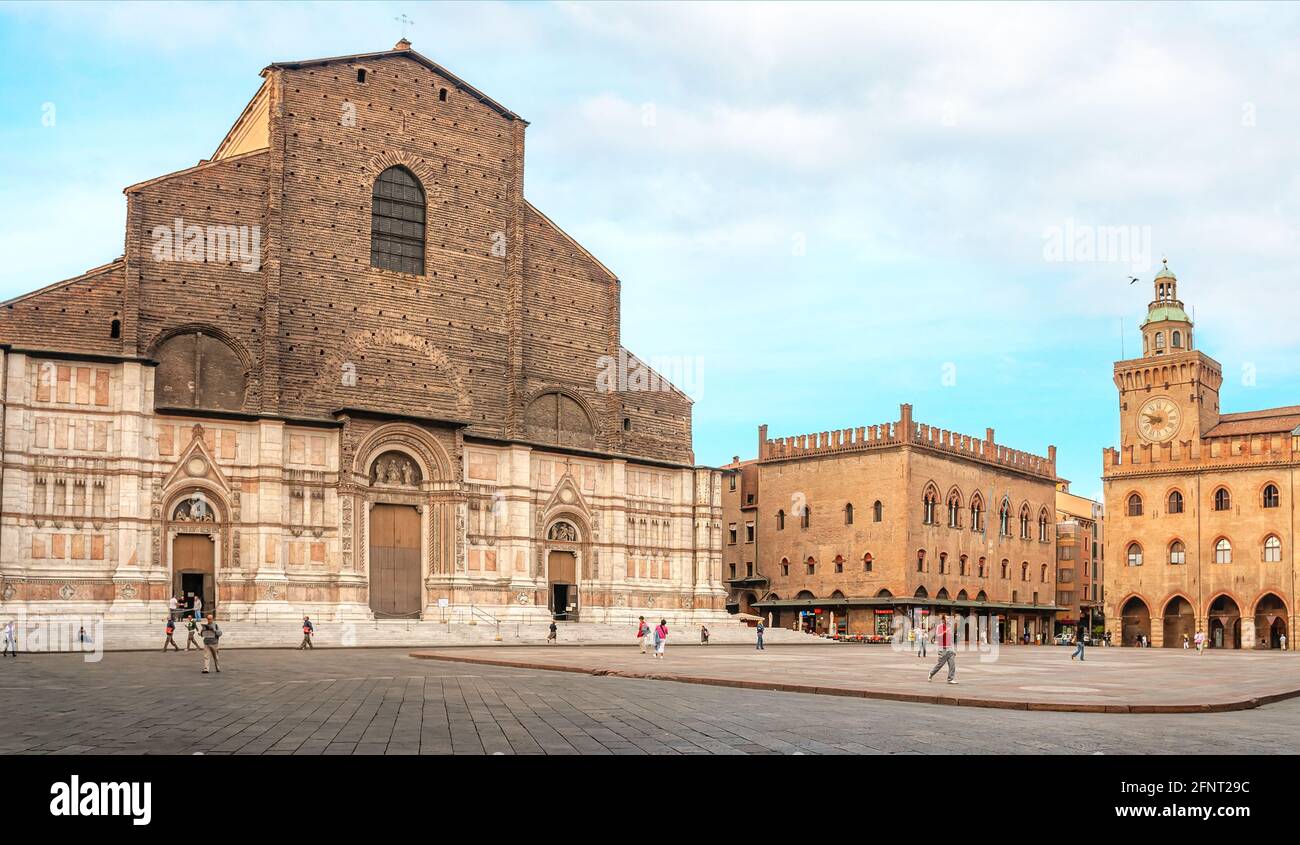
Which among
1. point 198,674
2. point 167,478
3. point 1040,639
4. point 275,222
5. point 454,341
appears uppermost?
point 275,222

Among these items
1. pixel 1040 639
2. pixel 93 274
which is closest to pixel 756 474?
pixel 1040 639

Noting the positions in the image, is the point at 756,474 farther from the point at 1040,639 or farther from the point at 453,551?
the point at 453,551

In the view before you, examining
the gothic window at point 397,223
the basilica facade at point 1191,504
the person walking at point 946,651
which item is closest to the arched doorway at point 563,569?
the gothic window at point 397,223

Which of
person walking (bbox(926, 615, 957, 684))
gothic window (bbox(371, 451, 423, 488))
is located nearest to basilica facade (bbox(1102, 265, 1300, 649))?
gothic window (bbox(371, 451, 423, 488))

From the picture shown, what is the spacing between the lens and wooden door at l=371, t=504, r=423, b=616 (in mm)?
46219

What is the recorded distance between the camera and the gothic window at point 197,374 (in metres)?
42.8

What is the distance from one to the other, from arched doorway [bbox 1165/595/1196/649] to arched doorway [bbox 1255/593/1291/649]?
12.0 feet

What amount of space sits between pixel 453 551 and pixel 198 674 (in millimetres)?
23359

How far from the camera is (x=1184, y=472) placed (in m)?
70.4

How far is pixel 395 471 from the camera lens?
47156mm

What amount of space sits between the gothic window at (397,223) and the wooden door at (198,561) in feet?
41.6

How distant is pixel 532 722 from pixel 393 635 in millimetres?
30108

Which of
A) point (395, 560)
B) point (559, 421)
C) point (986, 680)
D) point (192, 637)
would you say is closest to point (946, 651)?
point (986, 680)

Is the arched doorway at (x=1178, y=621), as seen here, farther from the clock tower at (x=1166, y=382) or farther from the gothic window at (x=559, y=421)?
the gothic window at (x=559, y=421)
